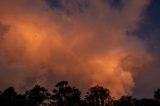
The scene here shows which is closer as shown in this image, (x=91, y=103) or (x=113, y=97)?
(x=91, y=103)

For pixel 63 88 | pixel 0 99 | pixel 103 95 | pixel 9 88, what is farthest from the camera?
pixel 103 95

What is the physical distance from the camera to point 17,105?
98.5 metres

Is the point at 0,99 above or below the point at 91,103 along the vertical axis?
below

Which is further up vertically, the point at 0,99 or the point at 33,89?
the point at 33,89

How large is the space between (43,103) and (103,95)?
3045 cm

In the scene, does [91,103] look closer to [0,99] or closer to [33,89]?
[33,89]

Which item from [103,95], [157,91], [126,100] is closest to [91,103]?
[103,95]

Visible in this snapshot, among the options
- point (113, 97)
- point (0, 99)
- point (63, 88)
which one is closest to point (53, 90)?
point (63, 88)

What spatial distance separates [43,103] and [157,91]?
52.5m

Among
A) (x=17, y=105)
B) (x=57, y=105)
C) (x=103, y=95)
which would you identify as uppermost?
(x=103, y=95)

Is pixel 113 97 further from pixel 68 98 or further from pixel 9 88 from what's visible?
pixel 9 88

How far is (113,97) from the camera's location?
155 m

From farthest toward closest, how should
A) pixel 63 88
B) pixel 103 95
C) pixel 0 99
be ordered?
1. pixel 103 95
2. pixel 63 88
3. pixel 0 99

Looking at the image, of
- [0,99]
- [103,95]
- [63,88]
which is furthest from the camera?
[103,95]
